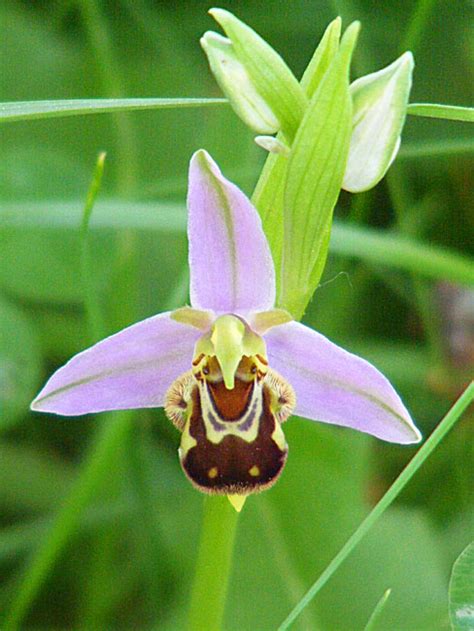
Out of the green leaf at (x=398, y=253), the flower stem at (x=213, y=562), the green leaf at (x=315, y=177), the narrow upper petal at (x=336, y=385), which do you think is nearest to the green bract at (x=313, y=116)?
the green leaf at (x=315, y=177)

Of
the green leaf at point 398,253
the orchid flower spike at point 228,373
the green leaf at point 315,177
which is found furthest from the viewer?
the green leaf at point 398,253

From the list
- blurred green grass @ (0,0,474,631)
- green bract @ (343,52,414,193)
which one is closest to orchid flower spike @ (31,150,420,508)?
green bract @ (343,52,414,193)

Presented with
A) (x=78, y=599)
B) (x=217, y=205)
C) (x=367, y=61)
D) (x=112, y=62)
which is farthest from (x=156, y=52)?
(x=217, y=205)

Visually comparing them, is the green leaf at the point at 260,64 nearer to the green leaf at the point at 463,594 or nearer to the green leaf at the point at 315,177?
the green leaf at the point at 315,177

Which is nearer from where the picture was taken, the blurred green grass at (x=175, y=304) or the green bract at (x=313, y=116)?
the green bract at (x=313, y=116)

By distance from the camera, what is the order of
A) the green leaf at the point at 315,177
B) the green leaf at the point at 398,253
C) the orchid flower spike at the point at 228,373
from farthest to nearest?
the green leaf at the point at 398,253 → the orchid flower spike at the point at 228,373 → the green leaf at the point at 315,177

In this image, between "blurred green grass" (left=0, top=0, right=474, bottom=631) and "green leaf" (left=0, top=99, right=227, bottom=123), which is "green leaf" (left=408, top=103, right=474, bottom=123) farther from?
"blurred green grass" (left=0, top=0, right=474, bottom=631)
